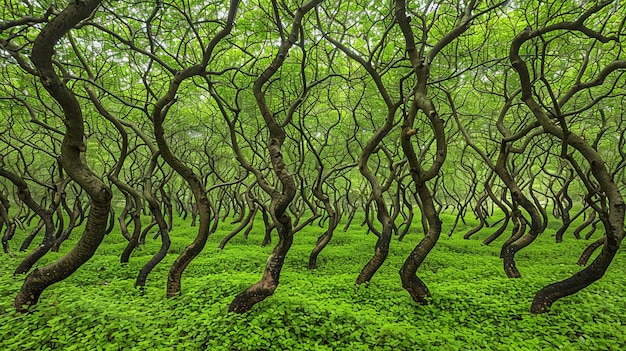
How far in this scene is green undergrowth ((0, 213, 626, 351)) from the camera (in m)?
5.41

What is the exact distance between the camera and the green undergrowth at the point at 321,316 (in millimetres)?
5414

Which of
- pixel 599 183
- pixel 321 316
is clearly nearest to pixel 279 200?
pixel 321 316

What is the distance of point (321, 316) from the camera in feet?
20.5

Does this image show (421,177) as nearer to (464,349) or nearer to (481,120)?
(464,349)

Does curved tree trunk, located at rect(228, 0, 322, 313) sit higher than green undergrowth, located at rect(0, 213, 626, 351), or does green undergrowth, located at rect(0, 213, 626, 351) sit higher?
curved tree trunk, located at rect(228, 0, 322, 313)

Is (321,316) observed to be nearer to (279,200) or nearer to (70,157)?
(279,200)

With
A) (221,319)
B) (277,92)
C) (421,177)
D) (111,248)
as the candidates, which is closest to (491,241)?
(421,177)

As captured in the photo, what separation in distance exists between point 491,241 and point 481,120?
20.3 ft

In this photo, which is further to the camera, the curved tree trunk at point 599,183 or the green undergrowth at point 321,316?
Result: the curved tree trunk at point 599,183

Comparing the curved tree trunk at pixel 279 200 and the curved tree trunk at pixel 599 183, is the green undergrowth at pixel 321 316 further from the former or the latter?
the curved tree trunk at pixel 599 183

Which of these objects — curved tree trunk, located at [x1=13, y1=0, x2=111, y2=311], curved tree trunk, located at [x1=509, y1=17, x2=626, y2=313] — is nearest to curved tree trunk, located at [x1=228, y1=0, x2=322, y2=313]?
curved tree trunk, located at [x1=13, y1=0, x2=111, y2=311]

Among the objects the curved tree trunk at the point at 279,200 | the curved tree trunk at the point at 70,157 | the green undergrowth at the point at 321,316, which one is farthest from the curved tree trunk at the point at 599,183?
the curved tree trunk at the point at 70,157

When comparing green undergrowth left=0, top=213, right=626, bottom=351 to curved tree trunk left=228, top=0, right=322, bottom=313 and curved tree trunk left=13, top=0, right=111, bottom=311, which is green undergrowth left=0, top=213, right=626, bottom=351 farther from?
curved tree trunk left=13, top=0, right=111, bottom=311

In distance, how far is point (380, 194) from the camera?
9367mm
